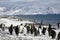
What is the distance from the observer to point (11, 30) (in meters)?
18.0

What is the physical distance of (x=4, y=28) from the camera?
19.4 meters

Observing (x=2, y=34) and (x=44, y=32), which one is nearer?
(x=2, y=34)

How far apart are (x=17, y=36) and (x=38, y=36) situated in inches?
60.6

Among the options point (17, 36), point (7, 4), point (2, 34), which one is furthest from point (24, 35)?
point (7, 4)

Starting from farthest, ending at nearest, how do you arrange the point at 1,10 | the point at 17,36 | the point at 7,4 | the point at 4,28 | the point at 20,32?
the point at 7,4, the point at 1,10, the point at 4,28, the point at 20,32, the point at 17,36

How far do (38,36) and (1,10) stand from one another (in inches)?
430

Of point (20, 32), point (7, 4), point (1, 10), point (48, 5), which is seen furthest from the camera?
point (48, 5)

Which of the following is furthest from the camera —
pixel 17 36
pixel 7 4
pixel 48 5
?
pixel 48 5

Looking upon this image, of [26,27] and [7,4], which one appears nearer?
[26,27]

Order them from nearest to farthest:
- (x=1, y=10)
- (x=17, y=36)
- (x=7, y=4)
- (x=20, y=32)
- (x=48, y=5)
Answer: (x=17, y=36), (x=20, y=32), (x=1, y=10), (x=7, y=4), (x=48, y=5)

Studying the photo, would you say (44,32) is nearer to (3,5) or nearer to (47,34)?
(47,34)

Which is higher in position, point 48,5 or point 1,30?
point 1,30

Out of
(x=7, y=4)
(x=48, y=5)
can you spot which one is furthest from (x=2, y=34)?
(x=48, y=5)

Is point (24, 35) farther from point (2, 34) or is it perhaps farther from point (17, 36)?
point (2, 34)
